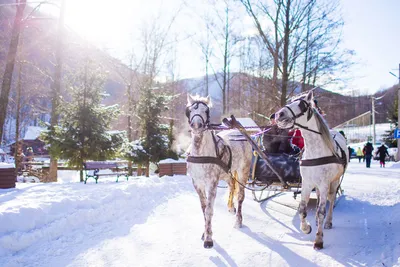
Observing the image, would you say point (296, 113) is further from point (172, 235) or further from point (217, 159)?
point (172, 235)

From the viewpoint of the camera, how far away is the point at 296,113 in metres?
4.92

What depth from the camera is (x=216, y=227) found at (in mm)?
6289

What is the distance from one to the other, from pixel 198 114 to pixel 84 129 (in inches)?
402

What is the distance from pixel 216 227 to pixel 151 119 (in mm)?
12208

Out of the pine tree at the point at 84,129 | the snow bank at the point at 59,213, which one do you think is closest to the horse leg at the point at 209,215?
the snow bank at the point at 59,213

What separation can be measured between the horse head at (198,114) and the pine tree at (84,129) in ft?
31.6

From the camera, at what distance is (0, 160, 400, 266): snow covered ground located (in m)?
4.55

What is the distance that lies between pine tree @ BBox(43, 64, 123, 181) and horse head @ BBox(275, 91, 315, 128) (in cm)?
1083

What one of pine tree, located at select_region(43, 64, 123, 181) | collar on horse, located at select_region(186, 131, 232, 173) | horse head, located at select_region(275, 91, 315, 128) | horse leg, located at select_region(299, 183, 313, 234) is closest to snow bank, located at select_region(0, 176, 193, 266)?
collar on horse, located at select_region(186, 131, 232, 173)

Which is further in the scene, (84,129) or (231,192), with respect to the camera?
(84,129)

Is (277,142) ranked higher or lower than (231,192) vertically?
higher

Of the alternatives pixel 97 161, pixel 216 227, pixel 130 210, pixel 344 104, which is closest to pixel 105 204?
pixel 130 210

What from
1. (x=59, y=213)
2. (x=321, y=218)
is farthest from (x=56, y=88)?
(x=321, y=218)

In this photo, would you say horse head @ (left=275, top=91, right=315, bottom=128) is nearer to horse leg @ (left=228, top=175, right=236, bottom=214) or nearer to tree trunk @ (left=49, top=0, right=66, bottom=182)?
horse leg @ (left=228, top=175, right=236, bottom=214)
